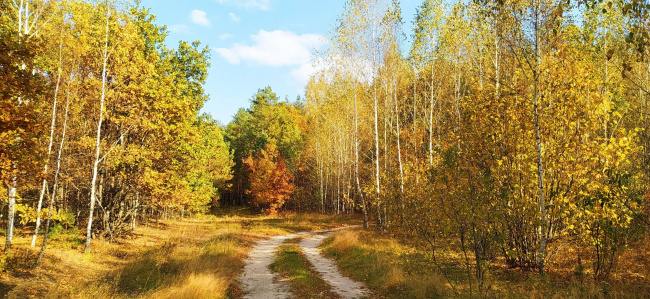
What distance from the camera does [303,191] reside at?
52250 mm

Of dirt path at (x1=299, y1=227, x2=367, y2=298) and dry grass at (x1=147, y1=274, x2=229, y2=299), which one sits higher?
dry grass at (x1=147, y1=274, x2=229, y2=299)

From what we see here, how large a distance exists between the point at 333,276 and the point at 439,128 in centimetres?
1157

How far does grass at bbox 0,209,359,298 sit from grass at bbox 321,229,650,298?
4914 mm

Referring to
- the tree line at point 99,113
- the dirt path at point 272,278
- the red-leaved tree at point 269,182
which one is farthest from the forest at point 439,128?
the red-leaved tree at point 269,182

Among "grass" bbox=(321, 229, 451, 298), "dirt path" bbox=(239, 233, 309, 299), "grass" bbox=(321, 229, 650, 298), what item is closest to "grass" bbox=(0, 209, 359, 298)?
"dirt path" bbox=(239, 233, 309, 299)

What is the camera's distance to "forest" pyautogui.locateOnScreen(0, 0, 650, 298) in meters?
8.70

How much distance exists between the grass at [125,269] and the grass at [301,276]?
1812 mm

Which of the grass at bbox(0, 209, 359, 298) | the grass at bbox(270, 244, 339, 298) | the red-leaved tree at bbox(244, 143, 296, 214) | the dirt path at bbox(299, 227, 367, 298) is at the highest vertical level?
the red-leaved tree at bbox(244, 143, 296, 214)

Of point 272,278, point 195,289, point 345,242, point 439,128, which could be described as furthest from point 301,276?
point 439,128

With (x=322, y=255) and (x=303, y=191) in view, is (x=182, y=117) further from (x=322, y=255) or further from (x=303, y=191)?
(x=303, y=191)

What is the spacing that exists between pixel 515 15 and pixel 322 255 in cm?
1412

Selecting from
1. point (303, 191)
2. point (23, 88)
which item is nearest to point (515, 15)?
point (23, 88)

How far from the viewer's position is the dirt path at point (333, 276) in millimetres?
11641

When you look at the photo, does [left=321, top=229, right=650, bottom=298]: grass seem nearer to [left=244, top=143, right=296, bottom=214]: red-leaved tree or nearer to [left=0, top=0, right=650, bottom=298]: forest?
[left=0, top=0, right=650, bottom=298]: forest
